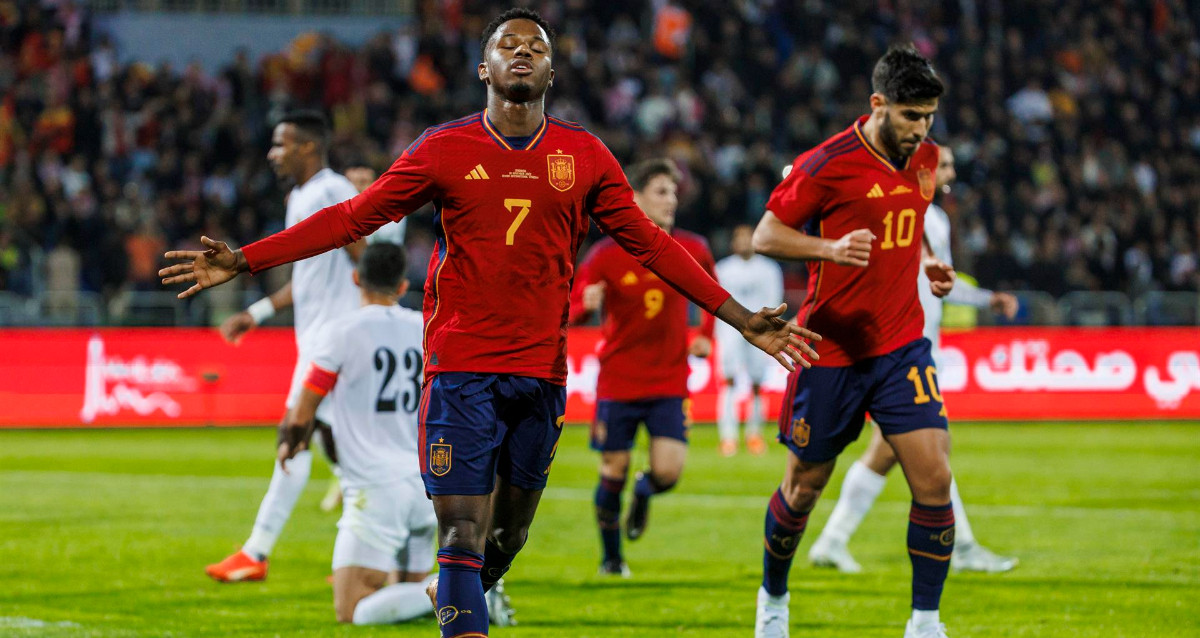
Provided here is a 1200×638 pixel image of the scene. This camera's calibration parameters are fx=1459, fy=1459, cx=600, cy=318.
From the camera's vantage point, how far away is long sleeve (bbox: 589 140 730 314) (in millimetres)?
4855

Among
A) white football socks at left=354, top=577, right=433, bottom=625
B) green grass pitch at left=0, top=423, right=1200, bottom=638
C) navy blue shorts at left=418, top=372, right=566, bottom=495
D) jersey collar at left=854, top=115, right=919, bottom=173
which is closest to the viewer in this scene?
navy blue shorts at left=418, top=372, right=566, bottom=495

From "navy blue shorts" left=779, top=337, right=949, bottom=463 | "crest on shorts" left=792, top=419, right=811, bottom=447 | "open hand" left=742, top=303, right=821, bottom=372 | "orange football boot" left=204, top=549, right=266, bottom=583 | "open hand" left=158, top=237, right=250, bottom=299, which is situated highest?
"open hand" left=158, top=237, right=250, bottom=299

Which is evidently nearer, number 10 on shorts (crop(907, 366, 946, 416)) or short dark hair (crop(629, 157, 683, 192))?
number 10 on shorts (crop(907, 366, 946, 416))

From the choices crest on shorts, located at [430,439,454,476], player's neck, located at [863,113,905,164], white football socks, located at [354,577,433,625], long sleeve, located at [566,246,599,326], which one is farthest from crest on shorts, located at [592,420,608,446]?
crest on shorts, located at [430,439,454,476]

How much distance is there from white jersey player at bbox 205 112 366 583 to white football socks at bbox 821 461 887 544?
3.04 meters

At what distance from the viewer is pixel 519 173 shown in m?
4.80

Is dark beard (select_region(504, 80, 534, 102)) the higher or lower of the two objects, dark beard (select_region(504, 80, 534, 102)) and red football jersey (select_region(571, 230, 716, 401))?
the higher

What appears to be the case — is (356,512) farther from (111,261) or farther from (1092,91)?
(1092,91)

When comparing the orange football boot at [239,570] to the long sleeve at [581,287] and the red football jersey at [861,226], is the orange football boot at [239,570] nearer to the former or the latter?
the long sleeve at [581,287]

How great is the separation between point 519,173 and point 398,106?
18673 millimetres

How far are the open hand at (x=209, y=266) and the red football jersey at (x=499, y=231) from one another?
371mm

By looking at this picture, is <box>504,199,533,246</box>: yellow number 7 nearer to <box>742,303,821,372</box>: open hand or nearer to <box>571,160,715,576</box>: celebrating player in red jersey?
<box>742,303,821,372</box>: open hand

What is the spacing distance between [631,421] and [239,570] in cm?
241

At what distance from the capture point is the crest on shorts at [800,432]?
6.10 metres
